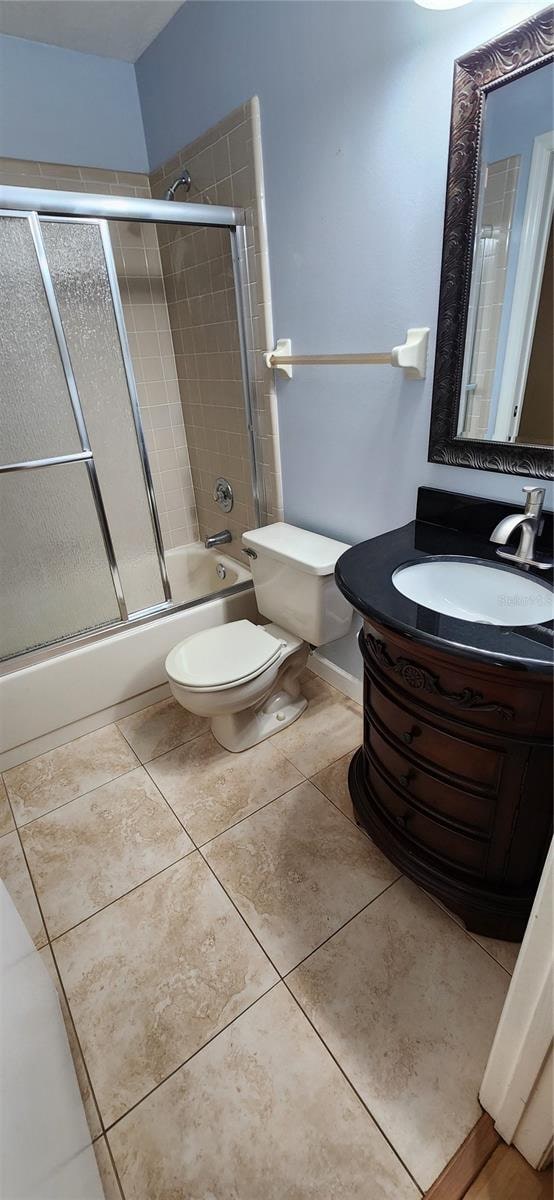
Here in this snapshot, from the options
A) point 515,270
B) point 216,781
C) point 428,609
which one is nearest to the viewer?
point 428,609

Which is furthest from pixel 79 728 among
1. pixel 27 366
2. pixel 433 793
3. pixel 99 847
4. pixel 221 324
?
pixel 221 324

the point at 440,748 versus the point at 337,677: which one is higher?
the point at 440,748

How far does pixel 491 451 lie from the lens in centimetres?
128

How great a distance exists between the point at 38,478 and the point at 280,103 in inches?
53.7

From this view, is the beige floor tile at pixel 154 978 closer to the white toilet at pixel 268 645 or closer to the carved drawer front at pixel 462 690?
the white toilet at pixel 268 645

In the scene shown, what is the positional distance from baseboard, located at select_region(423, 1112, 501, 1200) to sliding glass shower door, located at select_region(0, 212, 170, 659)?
171 cm

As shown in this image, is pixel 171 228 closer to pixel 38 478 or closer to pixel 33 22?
pixel 33 22

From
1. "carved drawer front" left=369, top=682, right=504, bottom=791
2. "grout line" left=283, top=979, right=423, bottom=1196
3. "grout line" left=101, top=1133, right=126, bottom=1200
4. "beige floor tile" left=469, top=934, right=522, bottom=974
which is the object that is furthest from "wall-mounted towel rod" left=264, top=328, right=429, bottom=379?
"grout line" left=101, top=1133, right=126, bottom=1200

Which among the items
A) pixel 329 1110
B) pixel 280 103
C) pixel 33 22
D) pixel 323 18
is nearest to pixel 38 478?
pixel 280 103

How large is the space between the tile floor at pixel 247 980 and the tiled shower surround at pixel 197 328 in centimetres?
125

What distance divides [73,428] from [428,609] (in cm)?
134

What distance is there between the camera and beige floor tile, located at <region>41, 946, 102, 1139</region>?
1028 mm

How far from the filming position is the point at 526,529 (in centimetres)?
115

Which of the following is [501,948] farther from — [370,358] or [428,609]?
[370,358]
